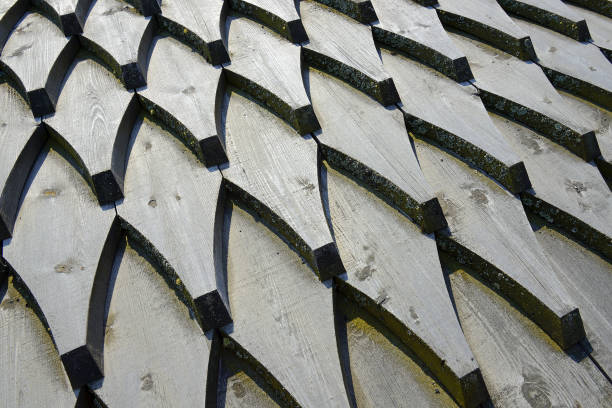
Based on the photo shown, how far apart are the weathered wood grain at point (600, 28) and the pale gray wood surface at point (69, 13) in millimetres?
4426

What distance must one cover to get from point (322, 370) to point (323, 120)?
178 cm

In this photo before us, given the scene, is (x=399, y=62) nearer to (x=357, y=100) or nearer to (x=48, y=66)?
(x=357, y=100)

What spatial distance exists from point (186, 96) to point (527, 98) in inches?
101

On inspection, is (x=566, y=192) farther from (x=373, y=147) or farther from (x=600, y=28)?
(x=600, y=28)

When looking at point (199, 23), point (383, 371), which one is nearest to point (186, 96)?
point (199, 23)

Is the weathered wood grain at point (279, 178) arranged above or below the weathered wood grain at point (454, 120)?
below

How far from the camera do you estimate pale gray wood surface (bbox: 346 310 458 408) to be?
2.78 meters

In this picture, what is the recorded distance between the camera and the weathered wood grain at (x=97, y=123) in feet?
10.9

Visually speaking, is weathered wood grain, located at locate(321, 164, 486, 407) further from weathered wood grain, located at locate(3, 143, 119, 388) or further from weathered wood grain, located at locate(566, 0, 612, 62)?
weathered wood grain, located at locate(566, 0, 612, 62)

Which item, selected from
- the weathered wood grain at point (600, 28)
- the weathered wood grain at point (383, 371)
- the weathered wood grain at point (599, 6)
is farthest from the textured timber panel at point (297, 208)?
the weathered wood grain at point (599, 6)

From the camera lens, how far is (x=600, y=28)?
4.97m

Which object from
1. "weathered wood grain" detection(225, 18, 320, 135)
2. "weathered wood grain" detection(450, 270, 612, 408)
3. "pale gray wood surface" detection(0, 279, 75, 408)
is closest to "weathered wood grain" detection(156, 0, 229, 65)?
"weathered wood grain" detection(225, 18, 320, 135)

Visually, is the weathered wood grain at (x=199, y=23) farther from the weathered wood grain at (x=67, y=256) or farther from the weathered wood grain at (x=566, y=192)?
the weathered wood grain at (x=566, y=192)

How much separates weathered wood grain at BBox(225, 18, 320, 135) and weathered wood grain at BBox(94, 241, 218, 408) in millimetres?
1428
